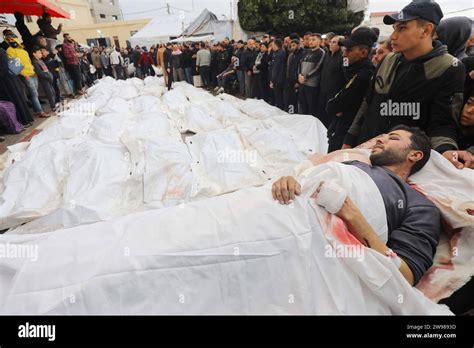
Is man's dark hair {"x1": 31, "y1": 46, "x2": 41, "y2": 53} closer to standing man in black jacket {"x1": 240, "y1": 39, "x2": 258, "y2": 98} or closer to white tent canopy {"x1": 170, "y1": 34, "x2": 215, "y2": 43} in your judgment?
standing man in black jacket {"x1": 240, "y1": 39, "x2": 258, "y2": 98}

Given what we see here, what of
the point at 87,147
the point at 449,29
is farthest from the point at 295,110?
the point at 87,147

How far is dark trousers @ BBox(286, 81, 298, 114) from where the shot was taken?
17.9ft

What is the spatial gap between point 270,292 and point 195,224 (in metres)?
0.42

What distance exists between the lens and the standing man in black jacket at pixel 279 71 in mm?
5684

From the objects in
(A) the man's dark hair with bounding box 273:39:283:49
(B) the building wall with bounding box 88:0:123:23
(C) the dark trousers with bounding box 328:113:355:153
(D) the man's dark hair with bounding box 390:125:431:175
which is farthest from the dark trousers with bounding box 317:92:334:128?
(B) the building wall with bounding box 88:0:123:23

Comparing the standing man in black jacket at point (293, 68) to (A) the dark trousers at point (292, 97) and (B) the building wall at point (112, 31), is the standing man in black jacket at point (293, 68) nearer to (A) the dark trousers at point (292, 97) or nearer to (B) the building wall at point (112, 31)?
(A) the dark trousers at point (292, 97)

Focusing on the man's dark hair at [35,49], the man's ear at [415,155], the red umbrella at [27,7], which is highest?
the red umbrella at [27,7]

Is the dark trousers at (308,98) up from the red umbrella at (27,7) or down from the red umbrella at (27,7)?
down

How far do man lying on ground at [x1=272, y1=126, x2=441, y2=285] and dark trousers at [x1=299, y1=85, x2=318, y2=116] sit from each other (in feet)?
10.1

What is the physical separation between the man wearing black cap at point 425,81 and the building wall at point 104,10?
41.5m

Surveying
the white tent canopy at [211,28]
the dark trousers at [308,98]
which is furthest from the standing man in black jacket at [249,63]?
the white tent canopy at [211,28]

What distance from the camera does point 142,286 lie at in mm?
1056
